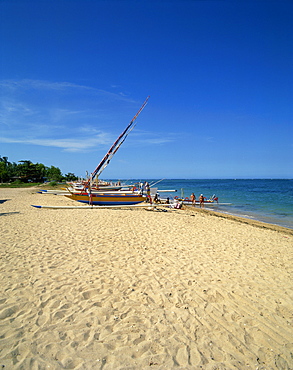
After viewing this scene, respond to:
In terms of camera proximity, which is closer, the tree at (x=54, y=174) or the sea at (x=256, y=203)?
the sea at (x=256, y=203)

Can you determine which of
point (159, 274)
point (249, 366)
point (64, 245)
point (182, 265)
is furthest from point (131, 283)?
point (64, 245)

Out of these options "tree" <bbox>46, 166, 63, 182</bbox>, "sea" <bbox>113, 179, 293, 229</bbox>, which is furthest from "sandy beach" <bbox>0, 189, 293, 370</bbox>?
"tree" <bbox>46, 166, 63, 182</bbox>

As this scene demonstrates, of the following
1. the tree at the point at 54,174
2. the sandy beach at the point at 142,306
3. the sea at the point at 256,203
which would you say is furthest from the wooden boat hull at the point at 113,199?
the tree at the point at 54,174

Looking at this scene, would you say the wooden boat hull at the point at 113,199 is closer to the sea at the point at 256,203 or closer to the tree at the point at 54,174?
the sea at the point at 256,203

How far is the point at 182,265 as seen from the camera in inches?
223

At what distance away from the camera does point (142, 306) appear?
12.6 feet

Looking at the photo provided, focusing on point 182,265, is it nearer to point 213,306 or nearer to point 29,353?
point 213,306

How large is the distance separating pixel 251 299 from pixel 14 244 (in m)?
6.79

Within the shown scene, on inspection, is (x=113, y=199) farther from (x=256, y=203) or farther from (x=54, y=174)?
(x=54, y=174)

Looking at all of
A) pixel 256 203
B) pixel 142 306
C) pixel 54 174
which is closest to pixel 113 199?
pixel 142 306

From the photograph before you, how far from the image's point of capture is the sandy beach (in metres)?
2.82

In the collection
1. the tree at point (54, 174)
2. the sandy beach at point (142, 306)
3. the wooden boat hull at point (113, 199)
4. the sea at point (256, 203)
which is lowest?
the sea at point (256, 203)

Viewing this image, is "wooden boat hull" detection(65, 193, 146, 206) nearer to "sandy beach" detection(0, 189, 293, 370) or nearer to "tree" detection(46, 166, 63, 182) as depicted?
"sandy beach" detection(0, 189, 293, 370)

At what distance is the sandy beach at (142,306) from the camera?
9.24ft
